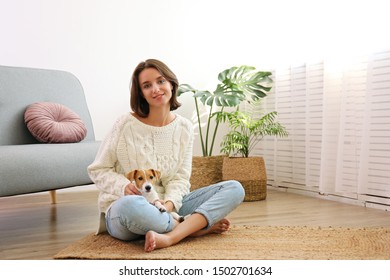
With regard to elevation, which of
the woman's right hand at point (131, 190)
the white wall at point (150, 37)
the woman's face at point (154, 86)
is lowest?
the woman's right hand at point (131, 190)

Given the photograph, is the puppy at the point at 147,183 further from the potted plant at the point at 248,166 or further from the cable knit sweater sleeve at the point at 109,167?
the potted plant at the point at 248,166

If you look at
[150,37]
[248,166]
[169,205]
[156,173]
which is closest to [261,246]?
[169,205]

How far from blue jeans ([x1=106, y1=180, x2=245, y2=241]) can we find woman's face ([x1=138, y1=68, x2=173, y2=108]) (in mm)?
384

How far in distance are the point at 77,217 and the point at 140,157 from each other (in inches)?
41.4

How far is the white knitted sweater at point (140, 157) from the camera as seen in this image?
82.3 inches

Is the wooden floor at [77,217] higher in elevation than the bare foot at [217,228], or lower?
lower

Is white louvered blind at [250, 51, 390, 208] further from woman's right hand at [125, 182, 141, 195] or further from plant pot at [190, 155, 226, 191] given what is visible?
woman's right hand at [125, 182, 141, 195]

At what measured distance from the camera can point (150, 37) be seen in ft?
14.1

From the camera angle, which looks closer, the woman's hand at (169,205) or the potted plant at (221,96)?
the woman's hand at (169,205)

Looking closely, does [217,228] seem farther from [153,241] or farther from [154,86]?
[154,86]

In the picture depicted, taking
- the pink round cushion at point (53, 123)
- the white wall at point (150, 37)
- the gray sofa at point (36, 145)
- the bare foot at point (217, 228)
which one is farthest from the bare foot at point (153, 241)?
the white wall at point (150, 37)

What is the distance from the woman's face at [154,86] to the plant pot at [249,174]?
152 centimetres
